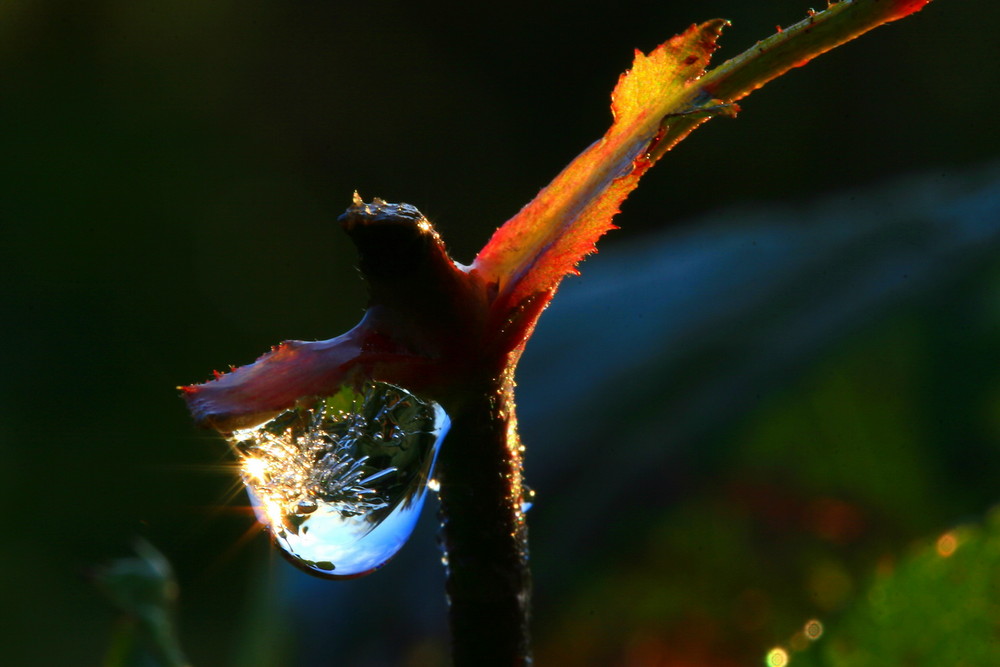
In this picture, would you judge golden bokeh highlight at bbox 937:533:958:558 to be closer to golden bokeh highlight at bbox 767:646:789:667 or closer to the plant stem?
golden bokeh highlight at bbox 767:646:789:667

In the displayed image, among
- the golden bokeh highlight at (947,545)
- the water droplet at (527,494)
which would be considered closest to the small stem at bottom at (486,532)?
the water droplet at (527,494)

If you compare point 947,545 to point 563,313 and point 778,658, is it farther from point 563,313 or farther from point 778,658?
point 563,313

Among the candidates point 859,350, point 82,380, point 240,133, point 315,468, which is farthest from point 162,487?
point 315,468

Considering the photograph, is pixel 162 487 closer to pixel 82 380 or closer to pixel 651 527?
pixel 82 380

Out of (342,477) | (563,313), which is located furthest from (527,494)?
(563,313)

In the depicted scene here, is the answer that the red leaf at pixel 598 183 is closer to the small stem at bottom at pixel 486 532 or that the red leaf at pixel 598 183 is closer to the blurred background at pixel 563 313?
the small stem at bottom at pixel 486 532

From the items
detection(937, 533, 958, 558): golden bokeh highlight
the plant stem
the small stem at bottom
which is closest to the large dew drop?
the small stem at bottom

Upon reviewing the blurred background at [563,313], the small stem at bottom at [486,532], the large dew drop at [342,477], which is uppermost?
the blurred background at [563,313]
